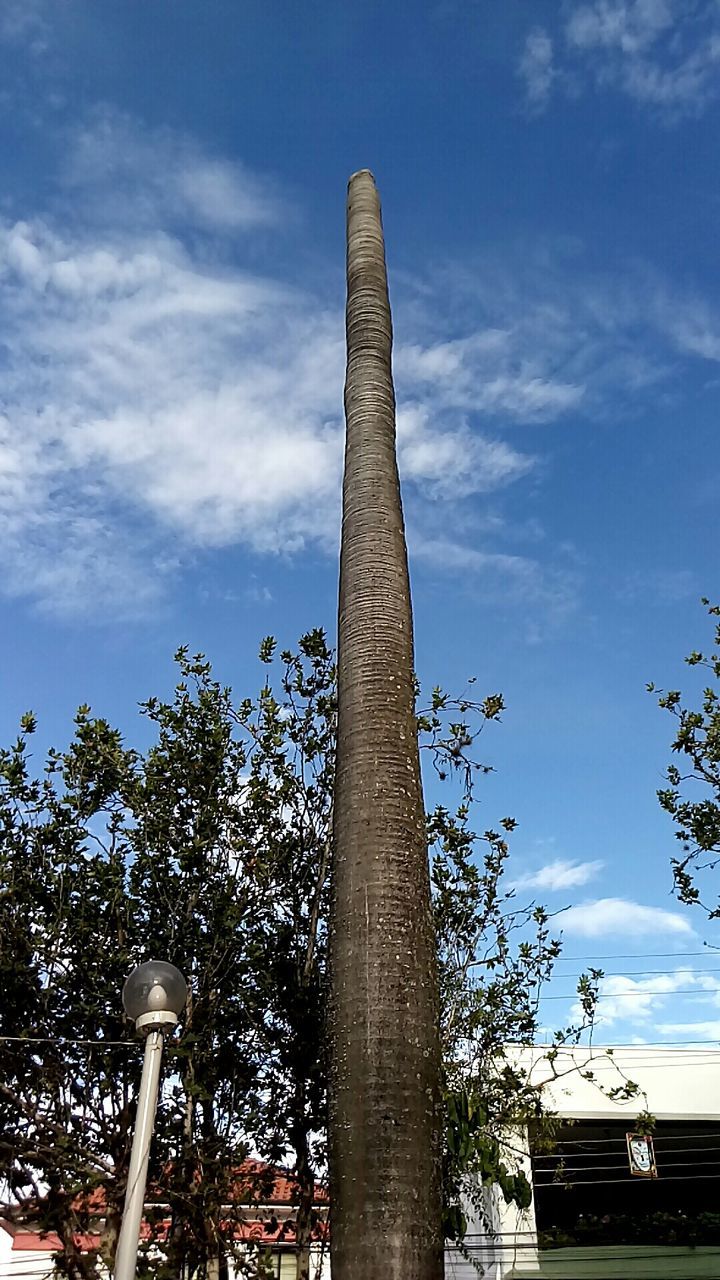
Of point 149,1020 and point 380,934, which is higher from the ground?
point 380,934

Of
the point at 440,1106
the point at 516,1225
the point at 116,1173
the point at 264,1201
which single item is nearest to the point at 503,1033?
the point at 264,1201

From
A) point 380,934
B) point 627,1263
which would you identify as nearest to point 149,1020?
point 380,934

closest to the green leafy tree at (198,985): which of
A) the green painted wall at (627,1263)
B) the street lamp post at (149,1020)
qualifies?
the street lamp post at (149,1020)

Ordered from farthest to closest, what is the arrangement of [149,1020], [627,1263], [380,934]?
[627,1263], [149,1020], [380,934]

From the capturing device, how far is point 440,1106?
4.72m

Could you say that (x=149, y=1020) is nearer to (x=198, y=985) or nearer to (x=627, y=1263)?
(x=198, y=985)

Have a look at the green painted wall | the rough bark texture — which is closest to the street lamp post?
the rough bark texture

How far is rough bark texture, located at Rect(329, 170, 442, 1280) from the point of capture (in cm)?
432

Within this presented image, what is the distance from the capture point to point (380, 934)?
15.9ft

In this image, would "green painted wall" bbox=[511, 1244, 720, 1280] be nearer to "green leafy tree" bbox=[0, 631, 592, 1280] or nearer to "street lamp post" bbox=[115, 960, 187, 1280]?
"green leafy tree" bbox=[0, 631, 592, 1280]

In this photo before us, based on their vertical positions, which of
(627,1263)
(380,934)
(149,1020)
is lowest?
(627,1263)

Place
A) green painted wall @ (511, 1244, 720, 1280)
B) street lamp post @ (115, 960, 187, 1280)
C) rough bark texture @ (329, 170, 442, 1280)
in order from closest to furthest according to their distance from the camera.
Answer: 1. rough bark texture @ (329, 170, 442, 1280)
2. street lamp post @ (115, 960, 187, 1280)
3. green painted wall @ (511, 1244, 720, 1280)

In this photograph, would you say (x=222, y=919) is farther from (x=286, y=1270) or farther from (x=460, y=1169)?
(x=286, y=1270)

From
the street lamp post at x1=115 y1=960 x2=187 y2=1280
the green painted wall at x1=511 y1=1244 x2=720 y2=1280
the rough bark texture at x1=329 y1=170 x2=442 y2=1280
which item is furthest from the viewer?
the green painted wall at x1=511 y1=1244 x2=720 y2=1280
